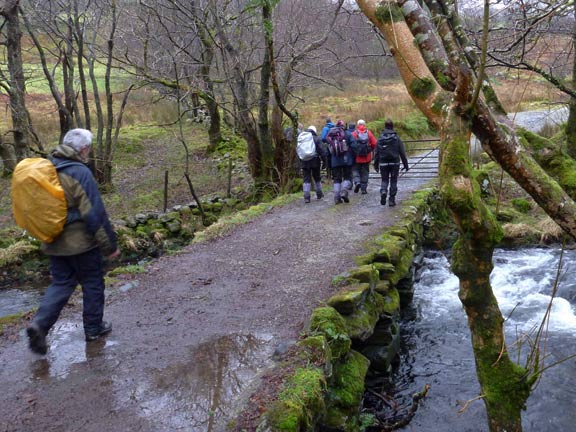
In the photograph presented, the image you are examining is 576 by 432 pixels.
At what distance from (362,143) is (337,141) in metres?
0.56

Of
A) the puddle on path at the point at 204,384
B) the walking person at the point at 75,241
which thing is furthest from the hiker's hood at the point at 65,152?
the puddle on path at the point at 204,384

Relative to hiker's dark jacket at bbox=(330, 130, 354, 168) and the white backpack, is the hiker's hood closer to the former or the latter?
the white backpack

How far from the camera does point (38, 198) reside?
174 inches

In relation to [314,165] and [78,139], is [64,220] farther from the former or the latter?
[314,165]

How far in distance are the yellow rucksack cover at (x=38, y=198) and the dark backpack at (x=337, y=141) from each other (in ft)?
23.2

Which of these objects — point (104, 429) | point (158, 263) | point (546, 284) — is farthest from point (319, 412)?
point (546, 284)

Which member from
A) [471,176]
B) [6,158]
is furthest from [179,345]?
[6,158]

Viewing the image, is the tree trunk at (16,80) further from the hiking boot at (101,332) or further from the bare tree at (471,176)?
the bare tree at (471,176)

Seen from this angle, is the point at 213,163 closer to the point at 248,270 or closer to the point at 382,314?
the point at 248,270

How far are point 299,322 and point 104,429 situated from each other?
2.39 metres

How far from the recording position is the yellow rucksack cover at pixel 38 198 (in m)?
4.40

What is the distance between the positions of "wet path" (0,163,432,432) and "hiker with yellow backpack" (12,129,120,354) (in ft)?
1.68

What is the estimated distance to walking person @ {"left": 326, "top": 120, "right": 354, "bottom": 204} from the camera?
35.5 ft

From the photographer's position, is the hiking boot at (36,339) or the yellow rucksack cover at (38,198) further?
the hiking boot at (36,339)
